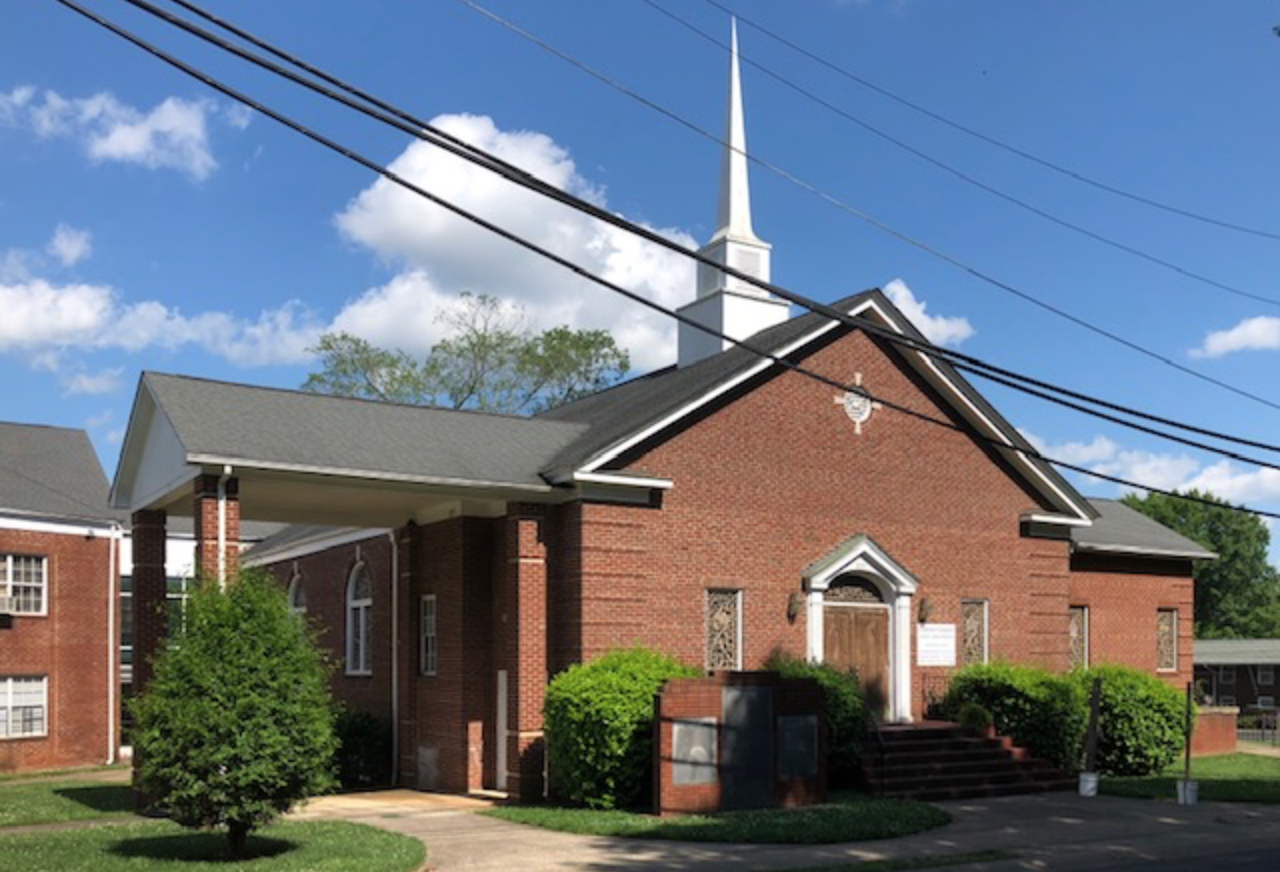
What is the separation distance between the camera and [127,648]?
3994cm

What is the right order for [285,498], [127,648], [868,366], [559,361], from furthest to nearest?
1. [559,361]
2. [127,648]
3. [868,366]
4. [285,498]

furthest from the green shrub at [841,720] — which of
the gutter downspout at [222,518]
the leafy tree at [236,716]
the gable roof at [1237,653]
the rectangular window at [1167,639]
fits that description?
the gable roof at [1237,653]

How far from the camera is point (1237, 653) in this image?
230 ft

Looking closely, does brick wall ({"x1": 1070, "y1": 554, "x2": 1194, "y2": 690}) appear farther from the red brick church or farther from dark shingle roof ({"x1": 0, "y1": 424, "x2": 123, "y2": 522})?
dark shingle roof ({"x1": 0, "y1": 424, "x2": 123, "y2": 522})

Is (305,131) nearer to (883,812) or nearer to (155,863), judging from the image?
(155,863)

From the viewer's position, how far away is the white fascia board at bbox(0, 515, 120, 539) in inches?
1298

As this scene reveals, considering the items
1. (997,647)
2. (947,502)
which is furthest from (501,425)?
(997,647)

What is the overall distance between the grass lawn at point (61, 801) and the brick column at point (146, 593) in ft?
2.56

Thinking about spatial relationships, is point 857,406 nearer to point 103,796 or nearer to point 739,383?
point 739,383

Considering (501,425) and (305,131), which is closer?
(305,131)

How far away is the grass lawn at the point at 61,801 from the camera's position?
779 inches

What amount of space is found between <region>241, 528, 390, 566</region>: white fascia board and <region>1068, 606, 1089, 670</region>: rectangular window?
14806 millimetres

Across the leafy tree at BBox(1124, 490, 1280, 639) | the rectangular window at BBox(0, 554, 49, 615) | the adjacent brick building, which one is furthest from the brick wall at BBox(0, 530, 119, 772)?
the leafy tree at BBox(1124, 490, 1280, 639)

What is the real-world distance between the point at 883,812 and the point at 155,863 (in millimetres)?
9472
